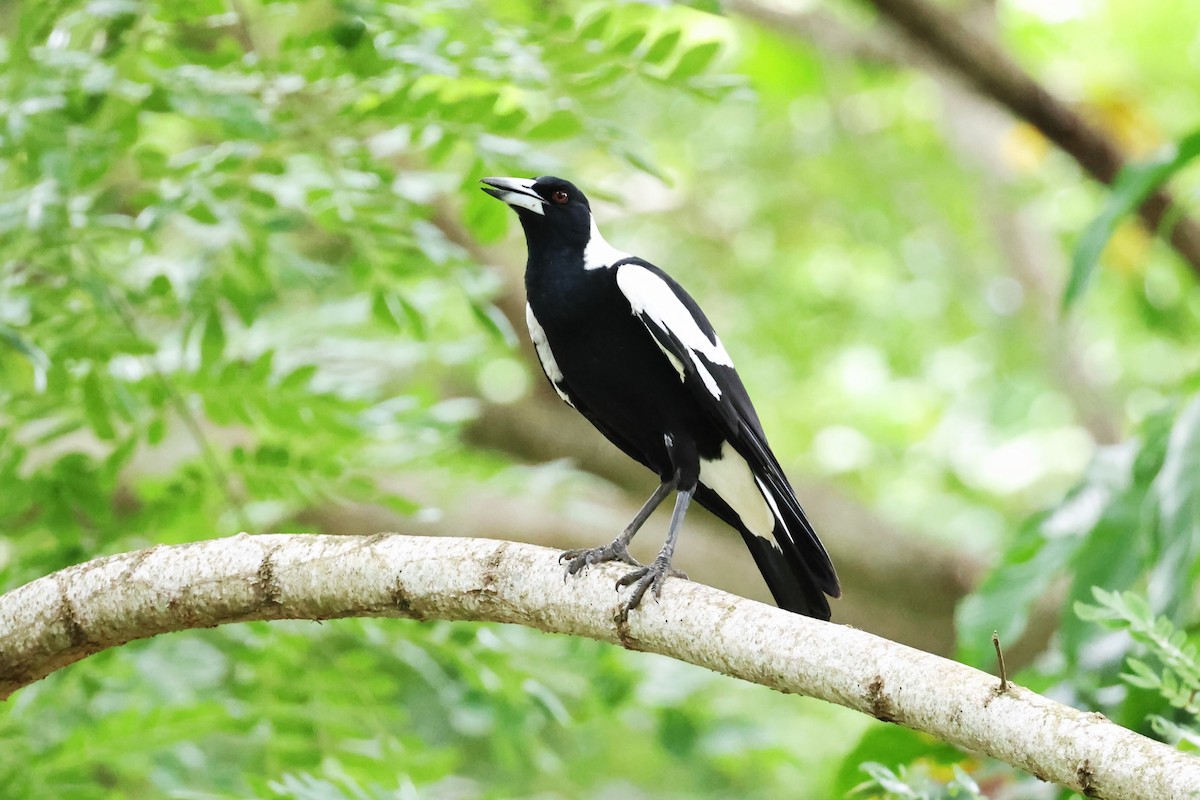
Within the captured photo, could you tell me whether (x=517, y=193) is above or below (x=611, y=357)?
above

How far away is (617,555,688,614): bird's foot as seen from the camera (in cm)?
205

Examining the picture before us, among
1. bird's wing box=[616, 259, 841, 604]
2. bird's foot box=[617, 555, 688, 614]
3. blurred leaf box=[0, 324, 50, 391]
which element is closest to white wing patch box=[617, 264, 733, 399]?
bird's wing box=[616, 259, 841, 604]

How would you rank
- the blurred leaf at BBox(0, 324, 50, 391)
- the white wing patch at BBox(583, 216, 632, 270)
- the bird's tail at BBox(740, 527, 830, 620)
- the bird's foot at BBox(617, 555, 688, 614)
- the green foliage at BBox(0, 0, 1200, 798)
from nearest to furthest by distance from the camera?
the bird's foot at BBox(617, 555, 688, 614)
the blurred leaf at BBox(0, 324, 50, 391)
the green foliage at BBox(0, 0, 1200, 798)
the bird's tail at BBox(740, 527, 830, 620)
the white wing patch at BBox(583, 216, 632, 270)

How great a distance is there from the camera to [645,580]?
2189 millimetres

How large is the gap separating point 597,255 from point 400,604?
128cm

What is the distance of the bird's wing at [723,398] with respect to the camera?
2.78 meters

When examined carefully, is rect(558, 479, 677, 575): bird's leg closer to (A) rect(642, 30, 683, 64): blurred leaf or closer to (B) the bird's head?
(B) the bird's head

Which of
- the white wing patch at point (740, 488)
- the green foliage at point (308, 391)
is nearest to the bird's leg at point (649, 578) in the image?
the white wing patch at point (740, 488)

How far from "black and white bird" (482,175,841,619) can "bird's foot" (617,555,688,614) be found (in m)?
0.38

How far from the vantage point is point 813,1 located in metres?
7.18

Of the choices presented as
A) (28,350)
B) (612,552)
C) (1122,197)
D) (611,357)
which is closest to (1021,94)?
(1122,197)

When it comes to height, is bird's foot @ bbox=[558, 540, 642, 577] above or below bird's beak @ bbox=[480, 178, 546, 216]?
below

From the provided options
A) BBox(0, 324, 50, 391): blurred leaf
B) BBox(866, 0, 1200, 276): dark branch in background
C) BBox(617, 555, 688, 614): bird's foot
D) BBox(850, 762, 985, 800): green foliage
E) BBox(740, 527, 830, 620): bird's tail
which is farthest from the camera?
BBox(866, 0, 1200, 276): dark branch in background

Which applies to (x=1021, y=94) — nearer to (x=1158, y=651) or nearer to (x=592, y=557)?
(x=592, y=557)
